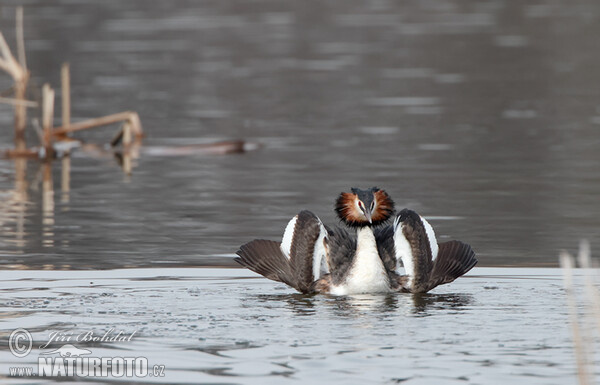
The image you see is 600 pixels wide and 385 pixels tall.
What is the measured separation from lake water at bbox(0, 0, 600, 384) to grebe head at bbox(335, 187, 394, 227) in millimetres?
757

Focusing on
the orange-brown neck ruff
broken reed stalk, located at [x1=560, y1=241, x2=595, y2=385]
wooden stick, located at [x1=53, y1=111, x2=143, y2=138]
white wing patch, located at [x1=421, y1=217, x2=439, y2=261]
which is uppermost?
wooden stick, located at [x1=53, y1=111, x2=143, y2=138]

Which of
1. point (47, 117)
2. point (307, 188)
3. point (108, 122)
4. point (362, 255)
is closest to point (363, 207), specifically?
point (362, 255)

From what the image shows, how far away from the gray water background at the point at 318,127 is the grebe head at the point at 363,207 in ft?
6.86

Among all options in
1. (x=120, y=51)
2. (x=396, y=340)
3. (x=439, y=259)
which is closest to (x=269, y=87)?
(x=120, y=51)

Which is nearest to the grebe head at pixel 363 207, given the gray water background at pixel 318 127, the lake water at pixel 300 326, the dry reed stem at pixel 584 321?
the lake water at pixel 300 326

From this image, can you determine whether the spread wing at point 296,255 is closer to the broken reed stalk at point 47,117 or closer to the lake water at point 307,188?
the lake water at point 307,188

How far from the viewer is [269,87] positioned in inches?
1265

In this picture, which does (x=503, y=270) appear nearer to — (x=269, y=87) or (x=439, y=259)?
(x=439, y=259)

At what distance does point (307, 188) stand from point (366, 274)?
7157mm

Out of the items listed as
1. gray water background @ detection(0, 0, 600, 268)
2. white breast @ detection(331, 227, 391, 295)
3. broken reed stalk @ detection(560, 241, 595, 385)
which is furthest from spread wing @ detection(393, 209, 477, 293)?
broken reed stalk @ detection(560, 241, 595, 385)

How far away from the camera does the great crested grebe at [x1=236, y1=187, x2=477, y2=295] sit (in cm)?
1172

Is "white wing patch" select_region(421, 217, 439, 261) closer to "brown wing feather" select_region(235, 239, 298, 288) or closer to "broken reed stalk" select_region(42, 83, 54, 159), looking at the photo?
"brown wing feather" select_region(235, 239, 298, 288)

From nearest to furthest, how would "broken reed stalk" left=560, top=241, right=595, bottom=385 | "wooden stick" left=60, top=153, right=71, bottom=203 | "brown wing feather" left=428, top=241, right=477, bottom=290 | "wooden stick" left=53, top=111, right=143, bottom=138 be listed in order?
1. "broken reed stalk" left=560, top=241, right=595, bottom=385
2. "brown wing feather" left=428, top=241, right=477, bottom=290
3. "wooden stick" left=60, top=153, right=71, bottom=203
4. "wooden stick" left=53, top=111, right=143, bottom=138

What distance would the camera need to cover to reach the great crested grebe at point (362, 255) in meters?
11.7
